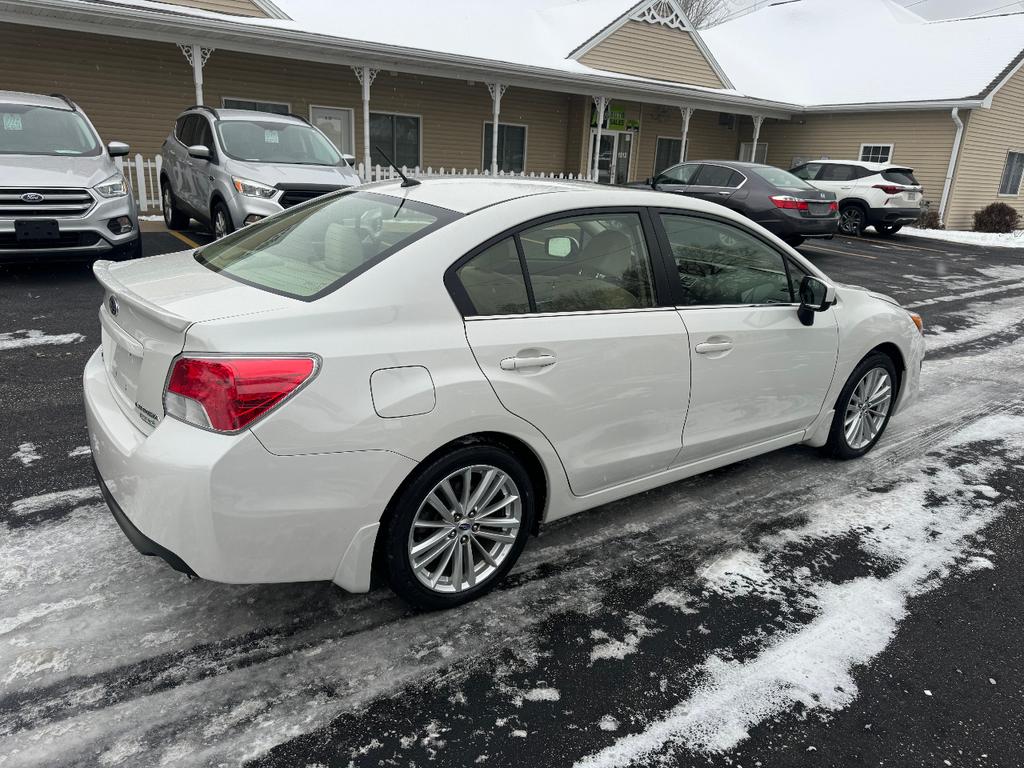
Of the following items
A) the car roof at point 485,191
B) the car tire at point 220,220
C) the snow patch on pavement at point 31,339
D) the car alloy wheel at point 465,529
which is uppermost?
the car roof at point 485,191

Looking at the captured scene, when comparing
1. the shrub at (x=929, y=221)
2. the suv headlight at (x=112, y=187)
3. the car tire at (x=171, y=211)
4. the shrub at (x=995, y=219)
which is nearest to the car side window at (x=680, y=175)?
the car tire at (x=171, y=211)

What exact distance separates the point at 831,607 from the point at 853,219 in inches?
698

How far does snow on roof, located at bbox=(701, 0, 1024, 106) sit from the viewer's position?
22344mm

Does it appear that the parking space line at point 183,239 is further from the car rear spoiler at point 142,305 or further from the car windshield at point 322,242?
the car rear spoiler at point 142,305

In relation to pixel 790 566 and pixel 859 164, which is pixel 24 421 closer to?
pixel 790 566

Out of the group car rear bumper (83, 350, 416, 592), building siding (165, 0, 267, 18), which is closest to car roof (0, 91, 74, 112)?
building siding (165, 0, 267, 18)

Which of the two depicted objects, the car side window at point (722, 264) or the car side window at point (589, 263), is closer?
the car side window at point (589, 263)

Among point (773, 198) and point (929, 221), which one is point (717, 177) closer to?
point (773, 198)

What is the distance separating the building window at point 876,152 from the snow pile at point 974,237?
122 inches

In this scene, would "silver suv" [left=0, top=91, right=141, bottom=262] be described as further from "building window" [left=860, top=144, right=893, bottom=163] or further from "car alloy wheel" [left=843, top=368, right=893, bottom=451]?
"building window" [left=860, top=144, right=893, bottom=163]

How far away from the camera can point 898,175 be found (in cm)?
1805

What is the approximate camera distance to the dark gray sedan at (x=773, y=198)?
1300 cm

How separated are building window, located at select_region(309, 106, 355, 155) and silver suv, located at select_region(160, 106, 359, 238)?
20.4 feet

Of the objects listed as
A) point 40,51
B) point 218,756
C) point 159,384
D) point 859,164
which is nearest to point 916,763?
point 218,756
